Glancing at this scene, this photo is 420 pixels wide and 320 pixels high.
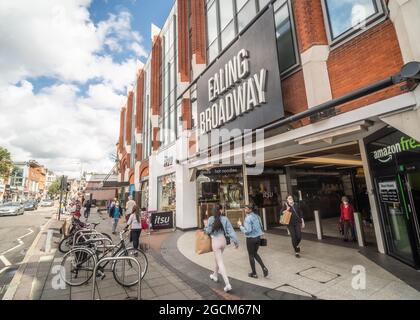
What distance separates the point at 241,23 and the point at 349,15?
5273mm

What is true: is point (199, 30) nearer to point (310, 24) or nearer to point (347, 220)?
point (310, 24)

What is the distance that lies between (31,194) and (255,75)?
90.6 metres

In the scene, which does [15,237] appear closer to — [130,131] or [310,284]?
[310,284]

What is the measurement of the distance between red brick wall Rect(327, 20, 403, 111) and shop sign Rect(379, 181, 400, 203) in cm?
260

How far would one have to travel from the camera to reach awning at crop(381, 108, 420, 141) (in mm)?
4074

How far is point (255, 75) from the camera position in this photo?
7.47 meters

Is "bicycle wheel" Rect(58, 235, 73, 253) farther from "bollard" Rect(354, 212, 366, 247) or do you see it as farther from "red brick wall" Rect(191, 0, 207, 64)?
"red brick wall" Rect(191, 0, 207, 64)

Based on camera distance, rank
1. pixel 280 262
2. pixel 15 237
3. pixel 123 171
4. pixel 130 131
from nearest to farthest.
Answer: pixel 280 262
pixel 15 237
pixel 130 131
pixel 123 171

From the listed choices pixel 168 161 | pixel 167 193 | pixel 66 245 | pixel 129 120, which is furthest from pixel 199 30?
pixel 129 120

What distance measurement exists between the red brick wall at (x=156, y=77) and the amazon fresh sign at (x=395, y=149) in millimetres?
17381

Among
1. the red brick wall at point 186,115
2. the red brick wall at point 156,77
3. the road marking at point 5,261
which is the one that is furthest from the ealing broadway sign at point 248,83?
the red brick wall at point 156,77
